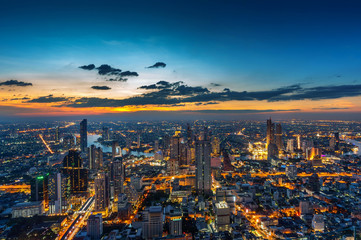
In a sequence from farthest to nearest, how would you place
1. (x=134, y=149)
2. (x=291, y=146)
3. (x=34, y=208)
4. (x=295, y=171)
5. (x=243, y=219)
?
(x=134, y=149) → (x=291, y=146) → (x=295, y=171) → (x=34, y=208) → (x=243, y=219)

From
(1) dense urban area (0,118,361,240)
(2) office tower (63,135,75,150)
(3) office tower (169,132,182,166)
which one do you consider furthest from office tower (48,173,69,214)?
(2) office tower (63,135,75,150)

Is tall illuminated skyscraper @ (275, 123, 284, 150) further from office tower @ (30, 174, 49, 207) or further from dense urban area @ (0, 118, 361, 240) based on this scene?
office tower @ (30, 174, 49, 207)

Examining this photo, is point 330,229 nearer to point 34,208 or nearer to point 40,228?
point 40,228

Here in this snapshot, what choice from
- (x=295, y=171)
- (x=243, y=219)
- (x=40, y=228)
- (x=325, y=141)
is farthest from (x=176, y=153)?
(x=325, y=141)

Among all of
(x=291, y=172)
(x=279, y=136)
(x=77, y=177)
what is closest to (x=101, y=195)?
(x=77, y=177)

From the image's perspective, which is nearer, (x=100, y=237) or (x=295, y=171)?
(x=100, y=237)

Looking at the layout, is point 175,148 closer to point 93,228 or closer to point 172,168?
point 172,168
